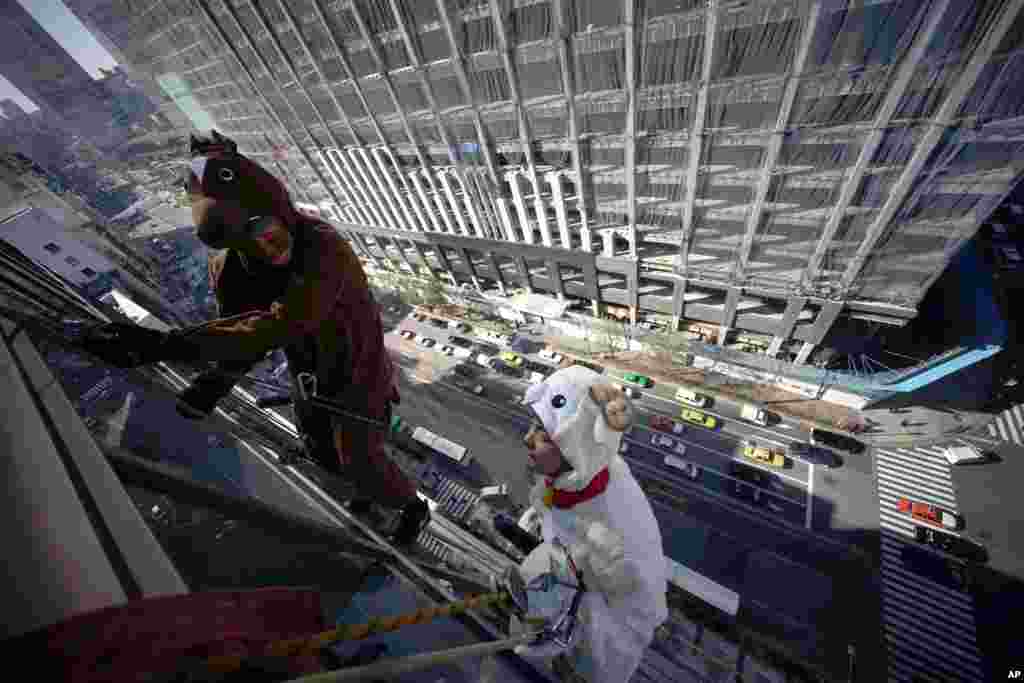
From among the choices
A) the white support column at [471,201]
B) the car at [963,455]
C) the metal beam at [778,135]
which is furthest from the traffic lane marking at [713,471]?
the white support column at [471,201]

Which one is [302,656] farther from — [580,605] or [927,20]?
[927,20]

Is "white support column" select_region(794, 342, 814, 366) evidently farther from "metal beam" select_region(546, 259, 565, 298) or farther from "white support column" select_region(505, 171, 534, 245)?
"white support column" select_region(505, 171, 534, 245)

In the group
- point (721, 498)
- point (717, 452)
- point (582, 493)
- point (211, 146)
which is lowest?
point (582, 493)

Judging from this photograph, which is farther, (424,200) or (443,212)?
(443,212)

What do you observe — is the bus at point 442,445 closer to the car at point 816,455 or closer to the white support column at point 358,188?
the white support column at point 358,188

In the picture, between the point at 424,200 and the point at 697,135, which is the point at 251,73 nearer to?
the point at 424,200

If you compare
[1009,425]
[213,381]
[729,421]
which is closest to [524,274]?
[729,421]
